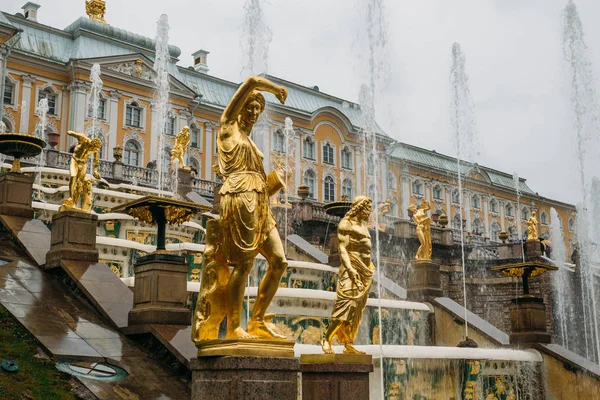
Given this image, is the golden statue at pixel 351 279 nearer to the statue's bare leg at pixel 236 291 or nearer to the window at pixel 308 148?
the statue's bare leg at pixel 236 291

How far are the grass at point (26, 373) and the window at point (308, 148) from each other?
4994 centimetres

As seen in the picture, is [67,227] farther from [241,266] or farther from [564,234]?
[564,234]

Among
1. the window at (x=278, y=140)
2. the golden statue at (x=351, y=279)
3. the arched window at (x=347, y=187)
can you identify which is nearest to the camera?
the golden statue at (x=351, y=279)

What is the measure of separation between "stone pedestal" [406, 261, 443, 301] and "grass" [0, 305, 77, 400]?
467 inches

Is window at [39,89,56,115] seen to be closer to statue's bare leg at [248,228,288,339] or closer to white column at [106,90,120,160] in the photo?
white column at [106,90,120,160]

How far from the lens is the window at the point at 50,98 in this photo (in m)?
48.3

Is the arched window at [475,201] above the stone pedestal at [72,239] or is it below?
above

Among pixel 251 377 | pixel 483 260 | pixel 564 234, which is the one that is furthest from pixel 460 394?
pixel 564 234

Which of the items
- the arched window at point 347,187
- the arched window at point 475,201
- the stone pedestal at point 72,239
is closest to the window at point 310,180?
the arched window at point 347,187

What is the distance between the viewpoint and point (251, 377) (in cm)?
767

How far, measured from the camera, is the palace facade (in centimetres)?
4775

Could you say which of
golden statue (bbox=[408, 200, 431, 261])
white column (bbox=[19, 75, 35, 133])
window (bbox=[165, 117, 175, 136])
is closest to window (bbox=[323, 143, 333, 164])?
window (bbox=[165, 117, 175, 136])

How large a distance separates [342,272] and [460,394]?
17.3 ft

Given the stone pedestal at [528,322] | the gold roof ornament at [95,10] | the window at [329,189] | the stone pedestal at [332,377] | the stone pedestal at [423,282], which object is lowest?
the stone pedestal at [332,377]
